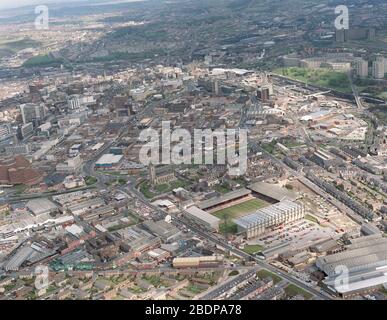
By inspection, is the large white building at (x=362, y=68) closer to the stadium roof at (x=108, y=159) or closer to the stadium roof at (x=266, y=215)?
the stadium roof at (x=108, y=159)

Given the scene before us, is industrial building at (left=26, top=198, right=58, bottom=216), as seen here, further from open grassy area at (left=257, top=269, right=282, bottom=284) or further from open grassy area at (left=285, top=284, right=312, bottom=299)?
open grassy area at (left=285, top=284, right=312, bottom=299)

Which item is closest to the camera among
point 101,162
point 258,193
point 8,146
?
point 258,193

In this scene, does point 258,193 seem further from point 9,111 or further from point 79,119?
point 9,111

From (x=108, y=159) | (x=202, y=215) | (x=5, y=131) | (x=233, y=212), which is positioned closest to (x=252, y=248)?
(x=202, y=215)
